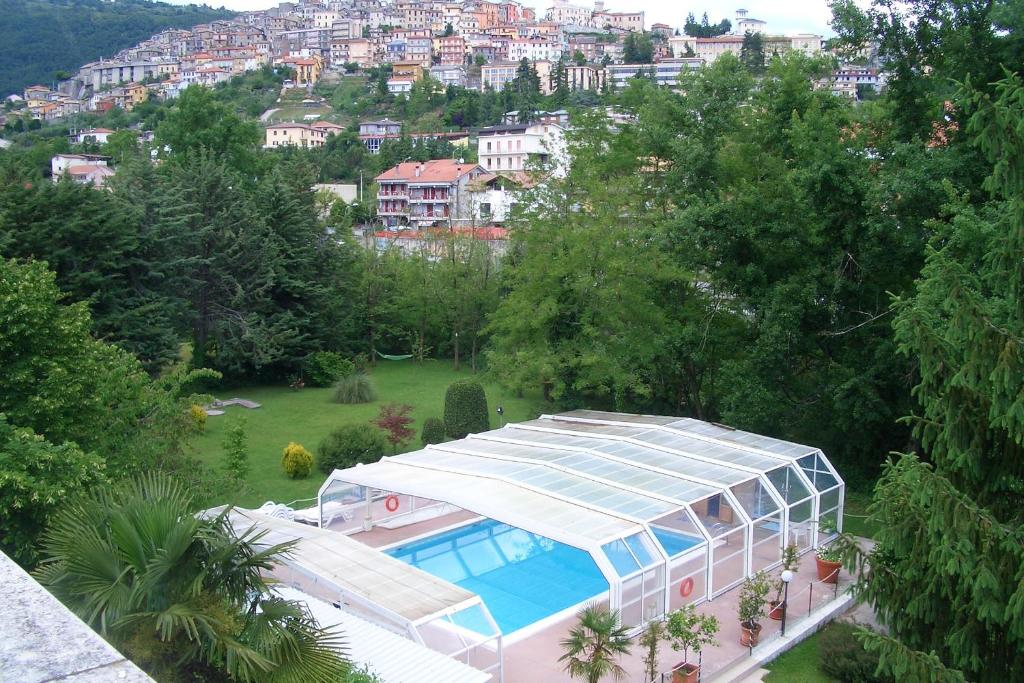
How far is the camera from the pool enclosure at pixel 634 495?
13289 mm

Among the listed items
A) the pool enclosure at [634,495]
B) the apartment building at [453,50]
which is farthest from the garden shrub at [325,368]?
the apartment building at [453,50]

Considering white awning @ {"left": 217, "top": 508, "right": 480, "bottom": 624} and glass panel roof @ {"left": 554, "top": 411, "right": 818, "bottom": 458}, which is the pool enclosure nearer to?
glass panel roof @ {"left": 554, "top": 411, "right": 818, "bottom": 458}

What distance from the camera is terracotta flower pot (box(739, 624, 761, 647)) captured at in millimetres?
12836

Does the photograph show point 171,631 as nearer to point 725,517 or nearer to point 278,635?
point 278,635

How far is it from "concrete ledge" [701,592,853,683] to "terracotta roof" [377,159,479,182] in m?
51.0

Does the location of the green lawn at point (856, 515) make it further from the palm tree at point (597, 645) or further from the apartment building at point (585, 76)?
the apartment building at point (585, 76)

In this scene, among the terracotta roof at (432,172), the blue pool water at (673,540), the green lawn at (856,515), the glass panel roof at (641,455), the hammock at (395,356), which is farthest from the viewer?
the terracotta roof at (432,172)

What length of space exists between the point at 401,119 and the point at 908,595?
10917 cm

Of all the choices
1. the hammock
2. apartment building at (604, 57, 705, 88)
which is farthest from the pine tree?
apartment building at (604, 57, 705, 88)

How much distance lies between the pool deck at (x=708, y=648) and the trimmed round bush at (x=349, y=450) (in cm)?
914

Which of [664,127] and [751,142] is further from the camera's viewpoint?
[664,127]

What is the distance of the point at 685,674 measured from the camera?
11.5m

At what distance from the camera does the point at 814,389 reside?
20984 mm

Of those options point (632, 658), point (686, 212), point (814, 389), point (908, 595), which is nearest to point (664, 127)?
point (686, 212)
